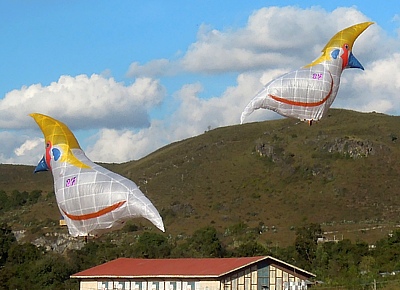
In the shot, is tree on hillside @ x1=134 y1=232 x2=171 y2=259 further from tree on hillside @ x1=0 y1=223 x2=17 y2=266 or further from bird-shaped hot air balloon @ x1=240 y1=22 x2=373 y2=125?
bird-shaped hot air balloon @ x1=240 y1=22 x2=373 y2=125

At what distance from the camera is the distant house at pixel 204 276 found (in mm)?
84312

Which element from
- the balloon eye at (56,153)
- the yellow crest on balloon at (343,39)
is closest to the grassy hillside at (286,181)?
the yellow crest on balloon at (343,39)

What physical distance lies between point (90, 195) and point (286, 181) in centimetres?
12264

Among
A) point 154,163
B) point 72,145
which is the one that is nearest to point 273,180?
point 154,163

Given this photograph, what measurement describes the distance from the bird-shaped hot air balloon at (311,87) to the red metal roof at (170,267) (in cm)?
4408

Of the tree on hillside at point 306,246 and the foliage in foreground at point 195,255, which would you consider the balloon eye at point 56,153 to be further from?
the tree on hillside at point 306,246

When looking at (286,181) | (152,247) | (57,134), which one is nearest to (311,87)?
(57,134)

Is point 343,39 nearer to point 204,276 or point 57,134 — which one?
point 57,134

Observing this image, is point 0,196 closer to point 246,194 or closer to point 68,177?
point 246,194

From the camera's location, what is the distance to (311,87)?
3953cm

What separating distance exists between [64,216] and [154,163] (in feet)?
506

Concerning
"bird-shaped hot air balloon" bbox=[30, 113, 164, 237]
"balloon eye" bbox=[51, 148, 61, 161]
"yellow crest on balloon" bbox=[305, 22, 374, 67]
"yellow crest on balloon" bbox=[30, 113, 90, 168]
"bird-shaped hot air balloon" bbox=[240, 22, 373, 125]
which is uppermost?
"yellow crest on balloon" bbox=[305, 22, 374, 67]

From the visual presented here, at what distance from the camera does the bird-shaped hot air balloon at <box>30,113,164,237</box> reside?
36.8m

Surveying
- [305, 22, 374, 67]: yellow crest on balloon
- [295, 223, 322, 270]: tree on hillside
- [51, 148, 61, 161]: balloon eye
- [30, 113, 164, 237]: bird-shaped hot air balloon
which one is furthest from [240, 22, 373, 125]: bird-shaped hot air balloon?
[295, 223, 322, 270]: tree on hillside
